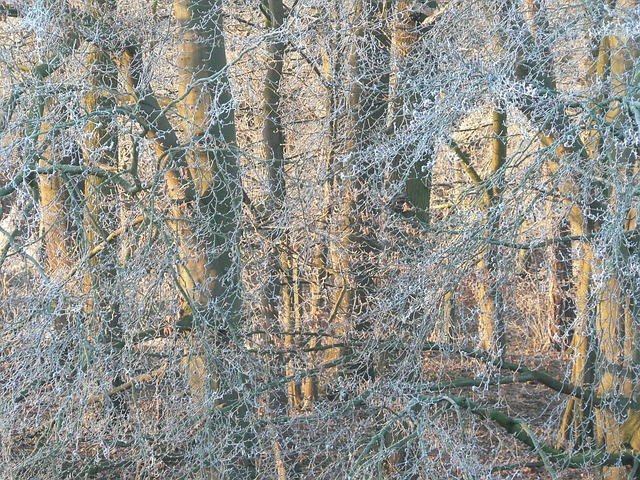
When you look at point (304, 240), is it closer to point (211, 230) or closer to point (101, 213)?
point (211, 230)

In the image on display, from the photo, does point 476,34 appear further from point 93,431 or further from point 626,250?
point 93,431

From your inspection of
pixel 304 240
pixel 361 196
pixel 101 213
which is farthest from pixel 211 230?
pixel 361 196

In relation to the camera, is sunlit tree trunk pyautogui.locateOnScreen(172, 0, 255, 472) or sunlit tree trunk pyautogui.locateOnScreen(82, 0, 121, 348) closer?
sunlit tree trunk pyautogui.locateOnScreen(82, 0, 121, 348)

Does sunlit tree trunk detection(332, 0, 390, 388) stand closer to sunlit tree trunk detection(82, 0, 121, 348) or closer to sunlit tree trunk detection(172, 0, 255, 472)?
sunlit tree trunk detection(172, 0, 255, 472)

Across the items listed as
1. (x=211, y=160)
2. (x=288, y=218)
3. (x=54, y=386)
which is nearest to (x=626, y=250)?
(x=288, y=218)

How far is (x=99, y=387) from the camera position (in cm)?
539

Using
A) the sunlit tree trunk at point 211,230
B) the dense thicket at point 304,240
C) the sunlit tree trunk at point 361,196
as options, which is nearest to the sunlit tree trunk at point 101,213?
the dense thicket at point 304,240

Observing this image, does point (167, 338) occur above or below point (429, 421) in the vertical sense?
above

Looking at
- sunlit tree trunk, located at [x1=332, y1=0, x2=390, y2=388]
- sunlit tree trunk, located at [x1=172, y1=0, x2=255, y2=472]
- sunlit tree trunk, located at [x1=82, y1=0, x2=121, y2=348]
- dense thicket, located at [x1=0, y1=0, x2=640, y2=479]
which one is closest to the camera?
dense thicket, located at [x1=0, y1=0, x2=640, y2=479]

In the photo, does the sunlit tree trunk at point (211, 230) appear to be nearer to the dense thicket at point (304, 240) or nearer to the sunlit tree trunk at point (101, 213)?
the dense thicket at point (304, 240)

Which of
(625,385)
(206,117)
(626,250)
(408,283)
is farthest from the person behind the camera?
(625,385)

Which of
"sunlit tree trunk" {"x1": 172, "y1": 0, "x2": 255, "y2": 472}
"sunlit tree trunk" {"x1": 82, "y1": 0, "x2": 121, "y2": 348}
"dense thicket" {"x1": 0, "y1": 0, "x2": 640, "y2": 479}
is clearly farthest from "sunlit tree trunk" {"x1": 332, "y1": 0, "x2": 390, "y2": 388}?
"sunlit tree trunk" {"x1": 82, "y1": 0, "x2": 121, "y2": 348}

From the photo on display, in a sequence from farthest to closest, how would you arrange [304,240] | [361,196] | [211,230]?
[361,196], [304,240], [211,230]

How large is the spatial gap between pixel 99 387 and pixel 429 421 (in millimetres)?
2158
